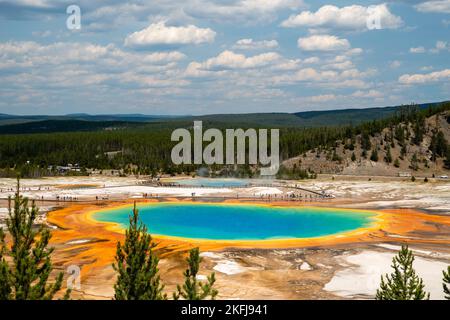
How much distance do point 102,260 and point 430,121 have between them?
4599 inches

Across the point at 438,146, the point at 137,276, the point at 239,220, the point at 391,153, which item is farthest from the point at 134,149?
the point at 137,276

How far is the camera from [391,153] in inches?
4643

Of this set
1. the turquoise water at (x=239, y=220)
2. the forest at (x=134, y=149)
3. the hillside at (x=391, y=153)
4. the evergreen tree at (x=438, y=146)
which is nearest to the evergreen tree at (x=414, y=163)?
the hillside at (x=391, y=153)

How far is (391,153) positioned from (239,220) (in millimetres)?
74261

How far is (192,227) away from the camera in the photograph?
168 ft

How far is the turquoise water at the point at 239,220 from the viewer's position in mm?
→ 47375

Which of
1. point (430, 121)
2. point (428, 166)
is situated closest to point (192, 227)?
point (428, 166)

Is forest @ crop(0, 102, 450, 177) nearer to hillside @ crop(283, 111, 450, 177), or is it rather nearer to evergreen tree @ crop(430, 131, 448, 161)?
evergreen tree @ crop(430, 131, 448, 161)

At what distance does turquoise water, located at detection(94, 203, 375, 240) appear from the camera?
4738 centimetres

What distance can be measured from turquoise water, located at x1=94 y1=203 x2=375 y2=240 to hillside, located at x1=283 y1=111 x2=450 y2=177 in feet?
174

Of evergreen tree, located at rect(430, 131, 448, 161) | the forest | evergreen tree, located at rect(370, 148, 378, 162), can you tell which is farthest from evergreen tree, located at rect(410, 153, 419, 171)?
evergreen tree, located at rect(370, 148, 378, 162)

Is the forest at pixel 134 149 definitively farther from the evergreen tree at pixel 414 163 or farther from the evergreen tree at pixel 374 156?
the evergreen tree at pixel 414 163

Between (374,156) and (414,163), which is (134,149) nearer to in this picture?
(374,156)
